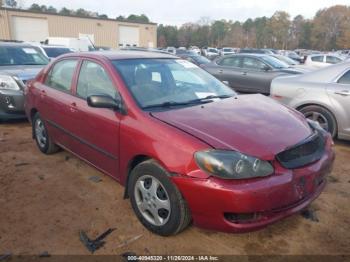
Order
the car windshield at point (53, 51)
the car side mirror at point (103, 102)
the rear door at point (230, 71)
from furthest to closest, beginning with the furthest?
the car windshield at point (53, 51) < the rear door at point (230, 71) < the car side mirror at point (103, 102)

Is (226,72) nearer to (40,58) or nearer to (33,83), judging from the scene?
(40,58)

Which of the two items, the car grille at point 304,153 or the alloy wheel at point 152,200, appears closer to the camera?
the car grille at point 304,153

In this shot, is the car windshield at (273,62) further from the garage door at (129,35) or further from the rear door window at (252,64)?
the garage door at (129,35)

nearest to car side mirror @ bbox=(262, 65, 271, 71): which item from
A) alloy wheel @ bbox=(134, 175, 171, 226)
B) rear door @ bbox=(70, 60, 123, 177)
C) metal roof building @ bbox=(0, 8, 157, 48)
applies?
rear door @ bbox=(70, 60, 123, 177)

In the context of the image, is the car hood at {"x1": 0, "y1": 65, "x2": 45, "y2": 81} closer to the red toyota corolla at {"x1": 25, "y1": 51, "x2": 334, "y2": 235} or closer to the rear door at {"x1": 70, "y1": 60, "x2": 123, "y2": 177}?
the red toyota corolla at {"x1": 25, "y1": 51, "x2": 334, "y2": 235}

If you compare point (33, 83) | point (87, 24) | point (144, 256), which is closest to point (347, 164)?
point (144, 256)

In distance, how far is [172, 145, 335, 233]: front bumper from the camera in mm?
2443

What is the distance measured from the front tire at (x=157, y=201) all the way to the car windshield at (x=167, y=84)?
652mm

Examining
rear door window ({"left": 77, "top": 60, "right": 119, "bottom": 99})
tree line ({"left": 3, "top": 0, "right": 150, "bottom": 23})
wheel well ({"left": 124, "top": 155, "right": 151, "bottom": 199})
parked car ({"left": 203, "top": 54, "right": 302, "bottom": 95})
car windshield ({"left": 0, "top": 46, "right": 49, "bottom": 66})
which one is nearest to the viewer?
wheel well ({"left": 124, "top": 155, "right": 151, "bottom": 199})

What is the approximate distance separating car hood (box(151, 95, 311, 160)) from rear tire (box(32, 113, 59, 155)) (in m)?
2.40

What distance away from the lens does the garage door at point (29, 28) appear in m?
35.6

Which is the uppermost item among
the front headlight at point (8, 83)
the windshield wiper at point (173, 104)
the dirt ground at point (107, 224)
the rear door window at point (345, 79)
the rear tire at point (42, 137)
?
the rear door window at point (345, 79)

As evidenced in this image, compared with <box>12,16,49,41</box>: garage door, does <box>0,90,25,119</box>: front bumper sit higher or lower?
lower

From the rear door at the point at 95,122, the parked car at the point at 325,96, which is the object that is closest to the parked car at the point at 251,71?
the parked car at the point at 325,96
